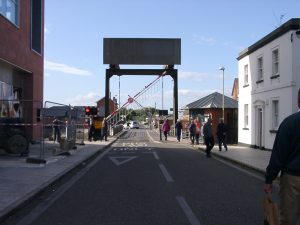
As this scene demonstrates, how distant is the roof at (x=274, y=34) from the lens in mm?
23109

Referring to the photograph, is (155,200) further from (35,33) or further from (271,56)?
(35,33)

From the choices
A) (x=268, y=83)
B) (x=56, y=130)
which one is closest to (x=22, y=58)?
(x=56, y=130)

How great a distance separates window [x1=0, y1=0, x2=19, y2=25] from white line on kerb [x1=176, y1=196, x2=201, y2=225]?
15.5m

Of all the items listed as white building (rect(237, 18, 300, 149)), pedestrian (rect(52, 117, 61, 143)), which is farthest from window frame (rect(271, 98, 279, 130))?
pedestrian (rect(52, 117, 61, 143))

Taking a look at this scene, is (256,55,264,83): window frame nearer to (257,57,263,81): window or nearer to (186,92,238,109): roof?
(257,57,263,81): window

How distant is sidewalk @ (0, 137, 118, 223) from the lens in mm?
10509

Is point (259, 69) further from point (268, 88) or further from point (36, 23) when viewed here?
point (36, 23)

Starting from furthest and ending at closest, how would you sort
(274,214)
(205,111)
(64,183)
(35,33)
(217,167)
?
(205,111) < (35,33) < (217,167) < (64,183) < (274,214)

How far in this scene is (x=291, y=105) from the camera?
76.1 feet

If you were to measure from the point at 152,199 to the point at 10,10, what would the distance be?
1742 centimetres

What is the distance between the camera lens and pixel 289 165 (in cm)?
552

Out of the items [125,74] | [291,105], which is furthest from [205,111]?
[291,105]

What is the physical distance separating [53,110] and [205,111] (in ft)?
79.3

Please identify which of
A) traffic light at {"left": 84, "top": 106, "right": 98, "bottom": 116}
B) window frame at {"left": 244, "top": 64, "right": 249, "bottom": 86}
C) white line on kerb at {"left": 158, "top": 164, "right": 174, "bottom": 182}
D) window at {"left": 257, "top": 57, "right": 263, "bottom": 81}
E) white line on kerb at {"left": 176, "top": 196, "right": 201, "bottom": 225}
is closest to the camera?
white line on kerb at {"left": 176, "top": 196, "right": 201, "bottom": 225}
